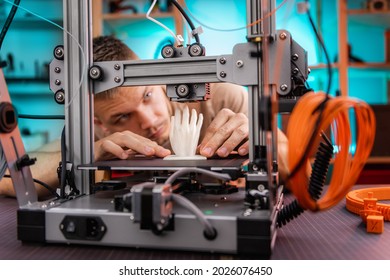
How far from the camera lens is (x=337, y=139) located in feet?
2.97

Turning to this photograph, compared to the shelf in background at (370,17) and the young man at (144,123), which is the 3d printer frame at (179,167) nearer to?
the young man at (144,123)

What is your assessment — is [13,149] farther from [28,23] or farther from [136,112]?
[28,23]

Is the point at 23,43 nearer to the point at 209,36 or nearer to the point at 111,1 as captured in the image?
the point at 111,1

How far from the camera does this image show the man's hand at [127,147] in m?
1.24

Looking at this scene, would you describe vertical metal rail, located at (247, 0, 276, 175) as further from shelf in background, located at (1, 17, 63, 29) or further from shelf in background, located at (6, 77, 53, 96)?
shelf in background, located at (1, 17, 63, 29)

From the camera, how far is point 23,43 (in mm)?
2971

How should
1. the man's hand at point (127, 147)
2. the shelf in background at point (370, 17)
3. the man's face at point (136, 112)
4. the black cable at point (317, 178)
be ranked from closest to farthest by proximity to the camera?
the black cable at point (317, 178)
the man's hand at point (127, 147)
the man's face at point (136, 112)
the shelf in background at point (370, 17)

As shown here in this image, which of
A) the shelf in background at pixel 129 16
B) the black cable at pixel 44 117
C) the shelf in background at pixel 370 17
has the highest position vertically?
the shelf in background at pixel 129 16

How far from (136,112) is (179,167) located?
3.51 feet

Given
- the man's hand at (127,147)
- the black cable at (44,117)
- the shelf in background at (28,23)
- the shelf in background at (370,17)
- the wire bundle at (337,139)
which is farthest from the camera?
the shelf in background at (28,23)

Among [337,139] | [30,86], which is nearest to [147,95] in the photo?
[337,139]

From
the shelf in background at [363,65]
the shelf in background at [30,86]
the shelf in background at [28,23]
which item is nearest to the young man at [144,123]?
the shelf in background at [363,65]

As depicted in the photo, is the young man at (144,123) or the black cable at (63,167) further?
the young man at (144,123)

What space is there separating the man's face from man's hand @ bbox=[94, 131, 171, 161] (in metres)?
0.45
